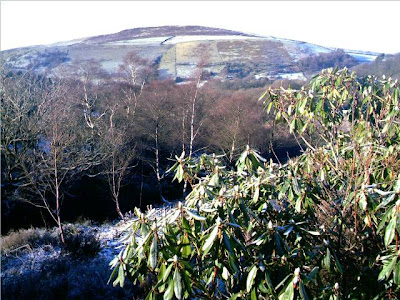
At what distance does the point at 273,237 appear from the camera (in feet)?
7.99

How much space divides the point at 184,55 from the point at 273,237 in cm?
5043

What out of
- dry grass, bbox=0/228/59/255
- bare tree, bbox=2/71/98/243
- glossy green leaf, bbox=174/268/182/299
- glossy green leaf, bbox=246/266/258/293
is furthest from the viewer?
bare tree, bbox=2/71/98/243

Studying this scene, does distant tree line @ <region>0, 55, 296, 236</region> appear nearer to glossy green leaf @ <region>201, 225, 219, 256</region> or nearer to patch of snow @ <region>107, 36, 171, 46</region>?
glossy green leaf @ <region>201, 225, 219, 256</region>

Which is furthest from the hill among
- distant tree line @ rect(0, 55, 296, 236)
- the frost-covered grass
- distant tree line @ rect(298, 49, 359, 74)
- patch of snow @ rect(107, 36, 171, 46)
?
the frost-covered grass

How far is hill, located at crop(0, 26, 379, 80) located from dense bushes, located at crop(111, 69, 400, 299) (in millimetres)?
35101

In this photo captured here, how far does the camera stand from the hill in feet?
141

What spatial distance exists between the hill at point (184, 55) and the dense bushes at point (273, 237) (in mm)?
35101

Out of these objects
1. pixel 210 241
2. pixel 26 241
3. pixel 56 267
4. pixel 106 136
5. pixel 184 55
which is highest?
pixel 184 55

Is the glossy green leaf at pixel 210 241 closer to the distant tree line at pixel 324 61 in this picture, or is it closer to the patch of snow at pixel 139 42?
the distant tree line at pixel 324 61

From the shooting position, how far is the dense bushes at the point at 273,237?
2219mm

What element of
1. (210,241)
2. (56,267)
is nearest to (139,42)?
(56,267)

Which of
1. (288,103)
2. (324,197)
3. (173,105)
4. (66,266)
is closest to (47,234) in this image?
(66,266)

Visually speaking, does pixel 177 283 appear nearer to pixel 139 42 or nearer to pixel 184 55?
pixel 184 55

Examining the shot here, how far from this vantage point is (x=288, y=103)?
15.7 feet
